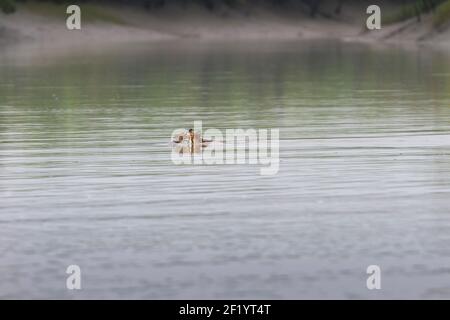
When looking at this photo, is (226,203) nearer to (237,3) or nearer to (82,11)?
(82,11)

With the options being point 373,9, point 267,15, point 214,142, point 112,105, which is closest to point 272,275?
point 214,142

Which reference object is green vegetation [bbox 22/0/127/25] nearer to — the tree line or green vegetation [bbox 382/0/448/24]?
the tree line

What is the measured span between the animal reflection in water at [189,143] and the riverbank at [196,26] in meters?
68.0

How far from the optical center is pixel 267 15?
16075cm

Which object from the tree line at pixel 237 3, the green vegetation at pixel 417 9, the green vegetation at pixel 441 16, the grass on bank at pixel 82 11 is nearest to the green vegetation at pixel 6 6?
the tree line at pixel 237 3

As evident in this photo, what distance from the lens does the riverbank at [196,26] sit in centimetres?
10767

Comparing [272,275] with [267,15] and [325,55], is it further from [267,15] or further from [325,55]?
[267,15]

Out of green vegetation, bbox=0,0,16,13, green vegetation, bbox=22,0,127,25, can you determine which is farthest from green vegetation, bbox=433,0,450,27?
green vegetation, bbox=22,0,127,25

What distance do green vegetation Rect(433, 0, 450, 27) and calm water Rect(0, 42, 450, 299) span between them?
2183 inches

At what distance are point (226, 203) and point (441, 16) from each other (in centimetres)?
7747

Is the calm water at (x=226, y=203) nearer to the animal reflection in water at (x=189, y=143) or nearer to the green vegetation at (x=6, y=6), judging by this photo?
the animal reflection in water at (x=189, y=143)

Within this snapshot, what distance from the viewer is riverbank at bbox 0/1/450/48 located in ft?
353

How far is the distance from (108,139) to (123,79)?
25.1 m
